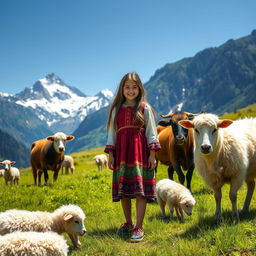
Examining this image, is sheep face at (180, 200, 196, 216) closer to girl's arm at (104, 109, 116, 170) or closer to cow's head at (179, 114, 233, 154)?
cow's head at (179, 114, 233, 154)

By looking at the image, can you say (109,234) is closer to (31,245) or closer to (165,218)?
(165,218)

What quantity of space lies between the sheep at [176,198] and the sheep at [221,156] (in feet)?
2.67

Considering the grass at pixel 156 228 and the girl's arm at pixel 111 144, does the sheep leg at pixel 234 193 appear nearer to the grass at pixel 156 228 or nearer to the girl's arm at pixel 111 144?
the grass at pixel 156 228

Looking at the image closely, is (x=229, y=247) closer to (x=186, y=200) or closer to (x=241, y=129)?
(x=186, y=200)

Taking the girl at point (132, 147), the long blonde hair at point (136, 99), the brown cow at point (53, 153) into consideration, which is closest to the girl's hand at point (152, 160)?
the girl at point (132, 147)

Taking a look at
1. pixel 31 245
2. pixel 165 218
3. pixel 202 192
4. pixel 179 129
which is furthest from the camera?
pixel 202 192

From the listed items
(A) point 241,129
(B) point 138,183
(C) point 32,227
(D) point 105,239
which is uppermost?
(A) point 241,129

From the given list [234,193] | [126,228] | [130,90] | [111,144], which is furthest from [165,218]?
[130,90]

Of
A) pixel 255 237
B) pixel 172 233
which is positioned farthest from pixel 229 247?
pixel 172 233

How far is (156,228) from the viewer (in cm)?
647

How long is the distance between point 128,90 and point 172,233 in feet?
10.3

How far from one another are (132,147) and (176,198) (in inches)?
87.2

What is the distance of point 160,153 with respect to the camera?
1330 centimetres

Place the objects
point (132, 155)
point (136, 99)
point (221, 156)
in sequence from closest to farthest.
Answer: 1. point (132, 155)
2. point (221, 156)
3. point (136, 99)
